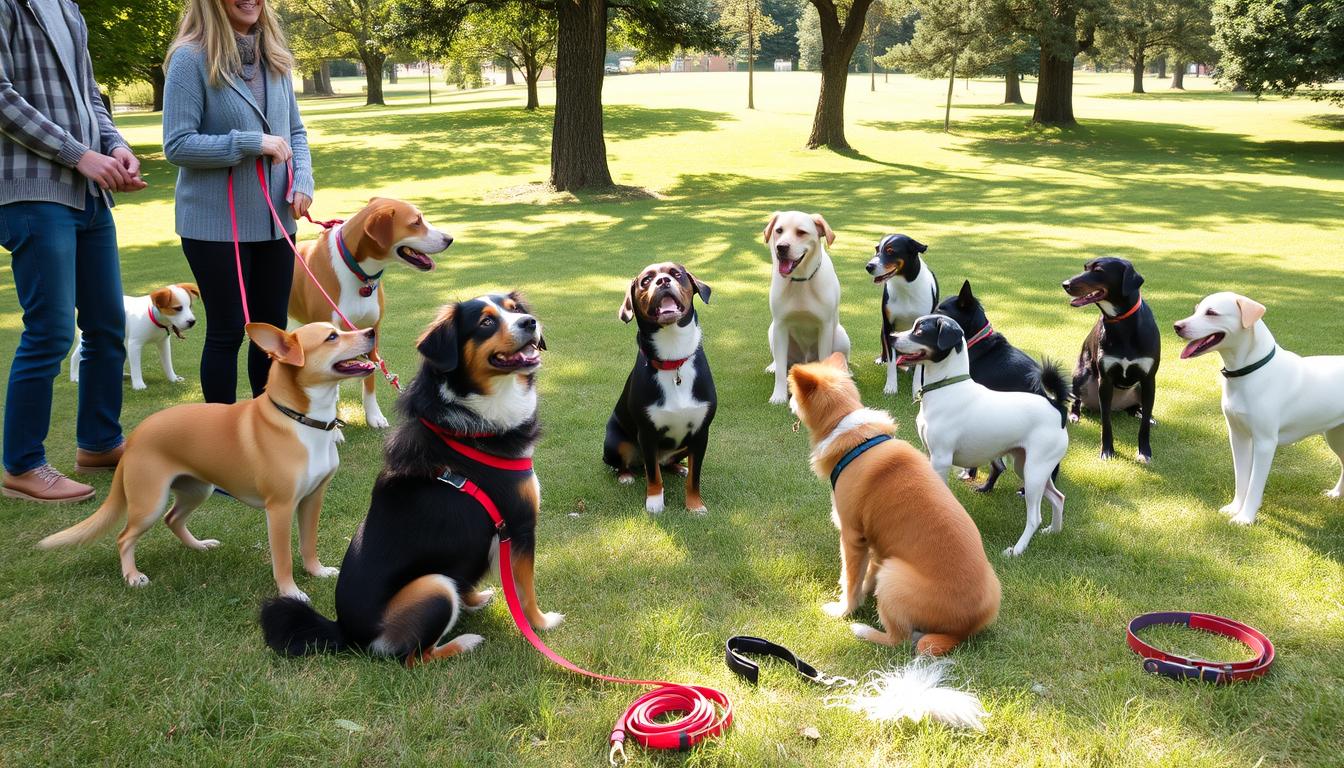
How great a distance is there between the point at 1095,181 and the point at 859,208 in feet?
26.4

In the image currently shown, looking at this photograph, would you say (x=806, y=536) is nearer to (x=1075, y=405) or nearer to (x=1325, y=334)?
(x=1075, y=405)

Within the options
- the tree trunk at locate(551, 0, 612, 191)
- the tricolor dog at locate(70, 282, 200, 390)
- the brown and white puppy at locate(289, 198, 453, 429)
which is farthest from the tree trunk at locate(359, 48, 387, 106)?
the brown and white puppy at locate(289, 198, 453, 429)

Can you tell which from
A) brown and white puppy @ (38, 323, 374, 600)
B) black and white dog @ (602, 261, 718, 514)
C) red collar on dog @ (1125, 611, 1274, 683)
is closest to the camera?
red collar on dog @ (1125, 611, 1274, 683)

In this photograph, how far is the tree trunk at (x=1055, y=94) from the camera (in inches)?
1332

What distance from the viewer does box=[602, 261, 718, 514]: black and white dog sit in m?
4.91

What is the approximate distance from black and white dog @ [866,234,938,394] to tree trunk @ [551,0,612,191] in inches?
557

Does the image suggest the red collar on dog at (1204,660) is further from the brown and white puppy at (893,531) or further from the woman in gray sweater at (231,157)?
the woman in gray sweater at (231,157)

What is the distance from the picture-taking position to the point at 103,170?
177 inches

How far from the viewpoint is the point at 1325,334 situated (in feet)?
26.9

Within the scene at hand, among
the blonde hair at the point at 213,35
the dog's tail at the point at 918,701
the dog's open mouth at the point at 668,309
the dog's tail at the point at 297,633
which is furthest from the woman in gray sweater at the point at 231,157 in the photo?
the dog's tail at the point at 918,701

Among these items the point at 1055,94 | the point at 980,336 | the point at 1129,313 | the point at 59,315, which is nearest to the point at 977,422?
the point at 980,336

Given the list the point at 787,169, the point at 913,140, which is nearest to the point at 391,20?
the point at 787,169

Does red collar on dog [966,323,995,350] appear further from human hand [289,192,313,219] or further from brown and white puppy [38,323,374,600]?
human hand [289,192,313,219]

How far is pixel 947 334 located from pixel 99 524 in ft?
14.0
